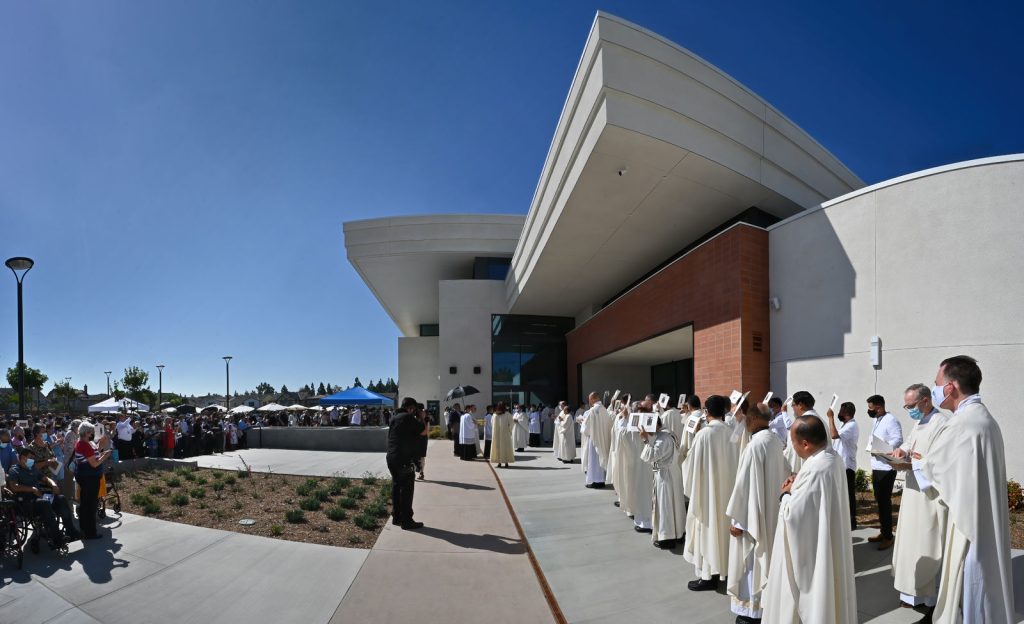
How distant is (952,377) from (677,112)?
8358 millimetres

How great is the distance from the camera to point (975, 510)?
3303mm

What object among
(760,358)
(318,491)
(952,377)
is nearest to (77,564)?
(318,491)

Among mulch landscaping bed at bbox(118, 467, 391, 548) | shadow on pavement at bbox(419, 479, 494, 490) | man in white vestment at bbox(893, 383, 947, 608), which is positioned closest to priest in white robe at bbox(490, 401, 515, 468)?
shadow on pavement at bbox(419, 479, 494, 490)

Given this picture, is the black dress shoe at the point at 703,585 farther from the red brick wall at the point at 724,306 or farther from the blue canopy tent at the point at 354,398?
the blue canopy tent at the point at 354,398

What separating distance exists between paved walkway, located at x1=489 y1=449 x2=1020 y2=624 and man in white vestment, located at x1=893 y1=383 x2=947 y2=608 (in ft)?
0.70

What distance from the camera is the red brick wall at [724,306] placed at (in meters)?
11.0

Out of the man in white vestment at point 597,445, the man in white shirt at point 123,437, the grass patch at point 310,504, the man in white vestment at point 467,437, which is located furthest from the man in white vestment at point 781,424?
the man in white shirt at point 123,437

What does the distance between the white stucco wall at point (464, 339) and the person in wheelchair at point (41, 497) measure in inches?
804

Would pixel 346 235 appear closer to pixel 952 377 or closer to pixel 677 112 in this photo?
pixel 677 112

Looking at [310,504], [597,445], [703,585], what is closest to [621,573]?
[703,585]

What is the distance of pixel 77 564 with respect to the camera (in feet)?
18.7

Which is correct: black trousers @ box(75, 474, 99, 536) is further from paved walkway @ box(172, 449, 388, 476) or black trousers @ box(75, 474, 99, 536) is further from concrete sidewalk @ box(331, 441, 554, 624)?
paved walkway @ box(172, 449, 388, 476)

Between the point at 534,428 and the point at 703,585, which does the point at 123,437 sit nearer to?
the point at 534,428

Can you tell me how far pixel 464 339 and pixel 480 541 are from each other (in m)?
20.6
